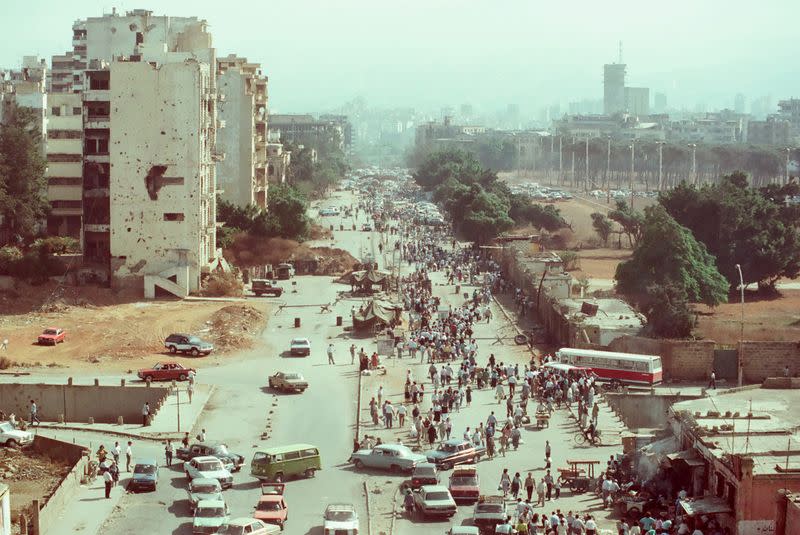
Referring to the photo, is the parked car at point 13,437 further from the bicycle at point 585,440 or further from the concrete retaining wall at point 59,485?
the bicycle at point 585,440

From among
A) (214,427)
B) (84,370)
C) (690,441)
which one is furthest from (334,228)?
(690,441)

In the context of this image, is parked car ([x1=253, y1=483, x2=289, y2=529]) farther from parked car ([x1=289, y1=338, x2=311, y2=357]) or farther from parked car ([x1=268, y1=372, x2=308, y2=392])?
parked car ([x1=289, y1=338, x2=311, y2=357])

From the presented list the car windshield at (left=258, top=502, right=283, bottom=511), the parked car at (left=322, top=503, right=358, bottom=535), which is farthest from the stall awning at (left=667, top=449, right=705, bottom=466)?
the car windshield at (left=258, top=502, right=283, bottom=511)

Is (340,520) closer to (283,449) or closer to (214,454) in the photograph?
(283,449)

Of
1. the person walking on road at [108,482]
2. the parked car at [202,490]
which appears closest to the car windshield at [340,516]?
the parked car at [202,490]

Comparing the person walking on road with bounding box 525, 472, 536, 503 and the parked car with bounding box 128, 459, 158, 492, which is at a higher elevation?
the person walking on road with bounding box 525, 472, 536, 503

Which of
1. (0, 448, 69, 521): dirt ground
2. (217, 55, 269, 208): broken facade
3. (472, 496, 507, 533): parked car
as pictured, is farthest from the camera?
(217, 55, 269, 208): broken facade

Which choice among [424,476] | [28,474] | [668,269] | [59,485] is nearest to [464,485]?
[424,476]
